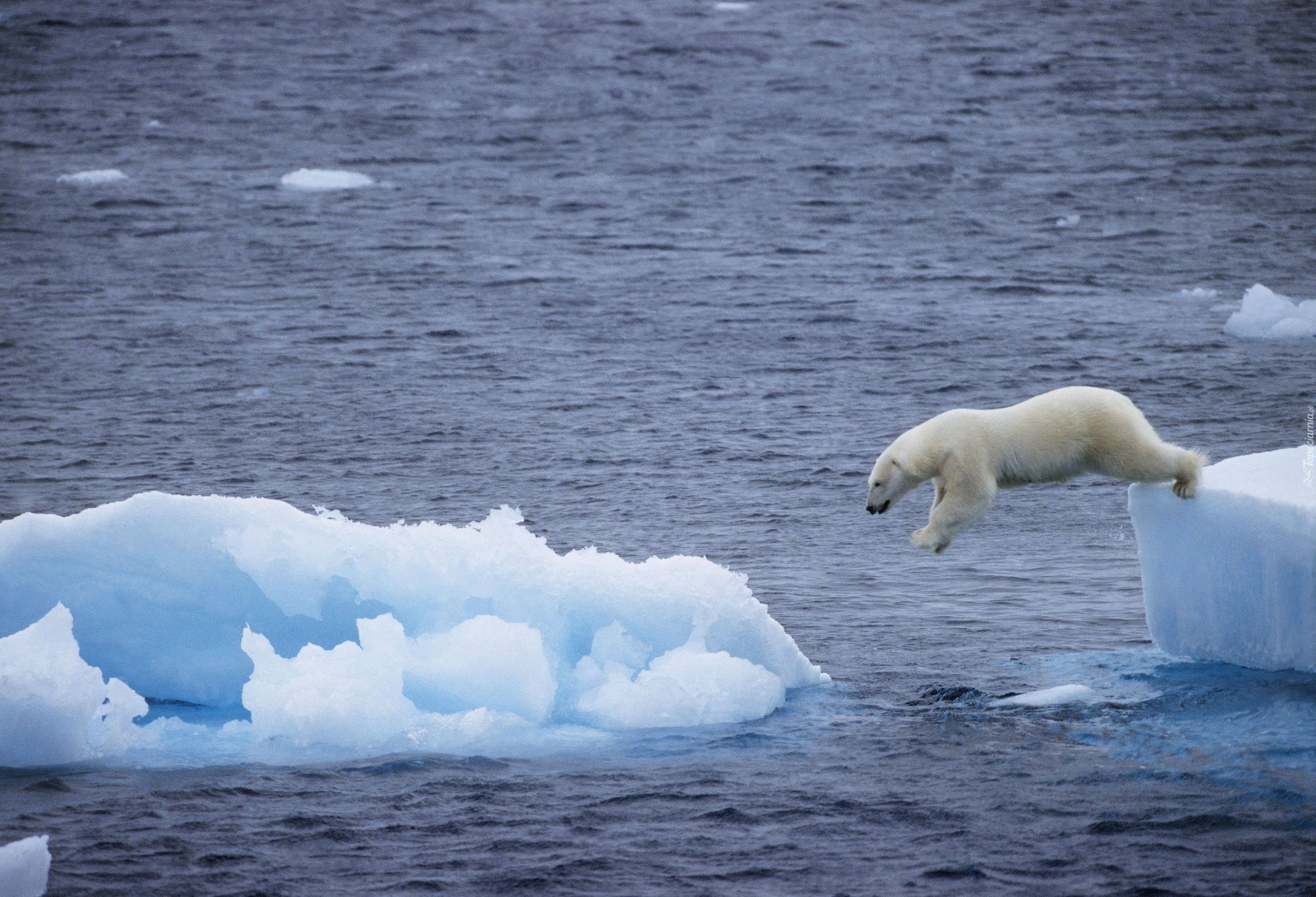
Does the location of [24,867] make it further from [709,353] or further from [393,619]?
[709,353]

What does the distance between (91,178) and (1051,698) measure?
2201 cm

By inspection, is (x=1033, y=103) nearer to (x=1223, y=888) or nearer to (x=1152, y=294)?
(x=1152, y=294)

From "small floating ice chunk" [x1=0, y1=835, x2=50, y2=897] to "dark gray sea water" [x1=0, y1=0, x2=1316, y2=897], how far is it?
201mm

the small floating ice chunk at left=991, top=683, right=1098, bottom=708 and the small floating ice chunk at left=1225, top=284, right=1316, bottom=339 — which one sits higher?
the small floating ice chunk at left=1225, top=284, right=1316, bottom=339

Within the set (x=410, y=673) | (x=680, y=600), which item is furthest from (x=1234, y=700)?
Result: (x=410, y=673)

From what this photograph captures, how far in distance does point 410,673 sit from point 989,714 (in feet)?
10.4

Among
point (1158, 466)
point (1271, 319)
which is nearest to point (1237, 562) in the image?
point (1158, 466)

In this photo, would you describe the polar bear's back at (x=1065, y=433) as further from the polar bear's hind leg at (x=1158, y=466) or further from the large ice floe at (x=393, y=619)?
the large ice floe at (x=393, y=619)

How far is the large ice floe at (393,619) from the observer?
830 cm

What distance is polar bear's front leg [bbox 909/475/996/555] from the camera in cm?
761

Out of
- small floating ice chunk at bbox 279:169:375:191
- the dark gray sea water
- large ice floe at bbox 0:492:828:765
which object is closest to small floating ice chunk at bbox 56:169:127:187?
the dark gray sea water

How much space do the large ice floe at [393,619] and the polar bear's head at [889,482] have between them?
1.16 metres

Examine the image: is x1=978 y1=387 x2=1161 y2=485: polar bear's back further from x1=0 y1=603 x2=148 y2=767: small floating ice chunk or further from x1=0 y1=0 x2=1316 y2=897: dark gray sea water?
x1=0 y1=603 x2=148 y2=767: small floating ice chunk

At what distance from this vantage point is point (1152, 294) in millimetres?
19750
